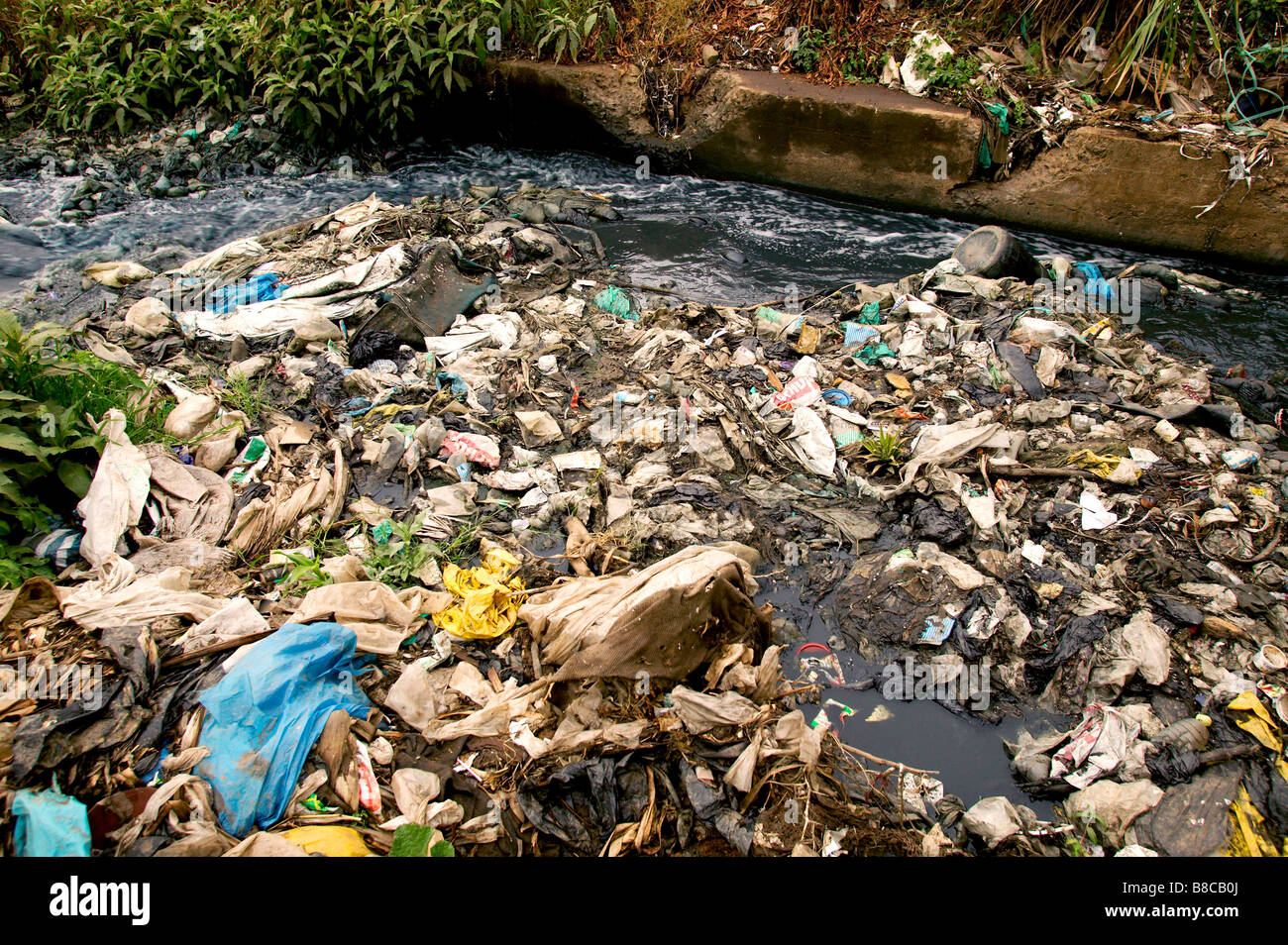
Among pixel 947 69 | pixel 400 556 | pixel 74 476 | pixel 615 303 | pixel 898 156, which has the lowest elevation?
pixel 400 556

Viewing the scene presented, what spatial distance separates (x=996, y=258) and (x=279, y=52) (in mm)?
6845

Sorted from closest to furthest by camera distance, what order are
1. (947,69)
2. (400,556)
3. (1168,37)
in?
(400,556) < (1168,37) < (947,69)

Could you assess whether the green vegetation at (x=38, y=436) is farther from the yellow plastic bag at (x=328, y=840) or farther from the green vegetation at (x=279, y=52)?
the green vegetation at (x=279, y=52)

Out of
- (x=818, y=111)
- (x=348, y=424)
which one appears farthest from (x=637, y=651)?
(x=818, y=111)

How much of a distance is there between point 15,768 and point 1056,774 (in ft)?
10.9

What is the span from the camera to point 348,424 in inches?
144

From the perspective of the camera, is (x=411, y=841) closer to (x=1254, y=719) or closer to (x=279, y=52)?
(x=1254, y=719)

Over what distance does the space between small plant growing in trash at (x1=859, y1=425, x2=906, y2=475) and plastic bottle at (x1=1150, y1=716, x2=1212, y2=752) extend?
1.59 m

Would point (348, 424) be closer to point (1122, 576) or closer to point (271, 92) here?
point (1122, 576)

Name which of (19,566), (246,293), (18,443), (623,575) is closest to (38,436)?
(18,443)

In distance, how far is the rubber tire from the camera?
16.8 ft

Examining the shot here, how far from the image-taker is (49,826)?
5.94 feet

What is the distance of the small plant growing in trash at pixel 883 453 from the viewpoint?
3594 mm

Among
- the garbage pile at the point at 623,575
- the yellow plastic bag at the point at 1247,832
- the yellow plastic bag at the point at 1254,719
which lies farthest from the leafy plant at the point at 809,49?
the yellow plastic bag at the point at 1247,832
